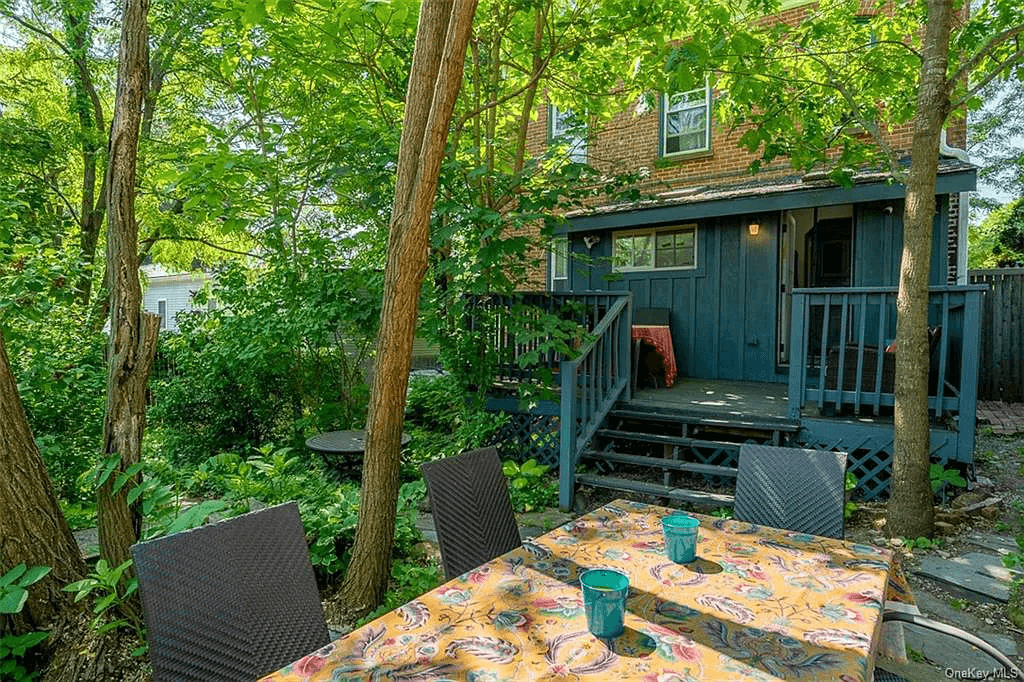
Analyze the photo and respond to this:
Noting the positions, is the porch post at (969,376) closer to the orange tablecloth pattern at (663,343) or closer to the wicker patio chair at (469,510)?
the orange tablecloth pattern at (663,343)

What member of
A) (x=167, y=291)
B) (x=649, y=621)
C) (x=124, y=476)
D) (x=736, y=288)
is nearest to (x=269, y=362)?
(x=124, y=476)

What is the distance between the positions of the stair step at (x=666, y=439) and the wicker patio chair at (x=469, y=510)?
10.5ft

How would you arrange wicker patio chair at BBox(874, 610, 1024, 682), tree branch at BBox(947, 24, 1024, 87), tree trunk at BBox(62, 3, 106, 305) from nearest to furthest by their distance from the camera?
wicker patio chair at BBox(874, 610, 1024, 682) < tree branch at BBox(947, 24, 1024, 87) < tree trunk at BBox(62, 3, 106, 305)

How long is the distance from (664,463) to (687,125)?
6176 mm

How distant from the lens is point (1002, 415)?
26.9ft

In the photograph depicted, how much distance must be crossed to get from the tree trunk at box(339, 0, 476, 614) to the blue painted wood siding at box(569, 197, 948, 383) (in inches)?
186

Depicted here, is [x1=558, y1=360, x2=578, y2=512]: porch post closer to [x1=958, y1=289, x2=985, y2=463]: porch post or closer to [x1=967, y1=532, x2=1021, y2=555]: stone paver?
[x1=967, y1=532, x2=1021, y2=555]: stone paver

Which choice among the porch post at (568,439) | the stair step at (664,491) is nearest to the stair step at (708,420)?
the stair step at (664,491)

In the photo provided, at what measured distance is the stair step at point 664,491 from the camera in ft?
15.1

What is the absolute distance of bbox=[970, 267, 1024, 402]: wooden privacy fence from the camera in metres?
9.18

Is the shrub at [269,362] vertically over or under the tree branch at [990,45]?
under

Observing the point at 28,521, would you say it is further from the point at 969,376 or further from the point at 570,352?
the point at 969,376

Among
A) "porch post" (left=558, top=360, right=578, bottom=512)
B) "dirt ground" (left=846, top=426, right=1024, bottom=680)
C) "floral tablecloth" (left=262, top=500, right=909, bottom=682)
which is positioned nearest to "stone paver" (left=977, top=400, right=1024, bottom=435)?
"dirt ground" (left=846, top=426, right=1024, bottom=680)

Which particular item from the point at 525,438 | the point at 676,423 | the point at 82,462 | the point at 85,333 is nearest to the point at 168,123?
the point at 85,333
